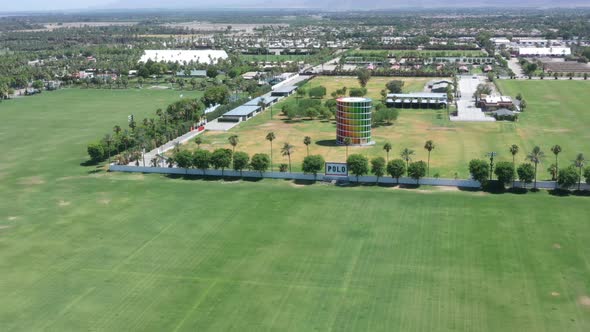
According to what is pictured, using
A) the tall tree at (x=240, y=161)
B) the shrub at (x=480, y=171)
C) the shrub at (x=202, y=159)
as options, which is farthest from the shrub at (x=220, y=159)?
the shrub at (x=480, y=171)

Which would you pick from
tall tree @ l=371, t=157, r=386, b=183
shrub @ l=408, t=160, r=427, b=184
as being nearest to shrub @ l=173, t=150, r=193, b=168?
tall tree @ l=371, t=157, r=386, b=183

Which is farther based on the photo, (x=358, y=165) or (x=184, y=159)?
(x=184, y=159)

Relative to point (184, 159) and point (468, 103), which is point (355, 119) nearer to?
point (184, 159)

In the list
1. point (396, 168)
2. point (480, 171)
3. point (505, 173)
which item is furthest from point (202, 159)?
point (505, 173)

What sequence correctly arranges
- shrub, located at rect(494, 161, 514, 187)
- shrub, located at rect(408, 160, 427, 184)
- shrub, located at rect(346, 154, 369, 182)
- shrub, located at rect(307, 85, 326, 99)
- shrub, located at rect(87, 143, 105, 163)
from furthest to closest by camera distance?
1. shrub, located at rect(307, 85, 326, 99)
2. shrub, located at rect(87, 143, 105, 163)
3. shrub, located at rect(346, 154, 369, 182)
4. shrub, located at rect(408, 160, 427, 184)
5. shrub, located at rect(494, 161, 514, 187)

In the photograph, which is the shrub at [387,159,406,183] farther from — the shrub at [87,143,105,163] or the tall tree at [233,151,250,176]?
the shrub at [87,143,105,163]
